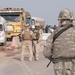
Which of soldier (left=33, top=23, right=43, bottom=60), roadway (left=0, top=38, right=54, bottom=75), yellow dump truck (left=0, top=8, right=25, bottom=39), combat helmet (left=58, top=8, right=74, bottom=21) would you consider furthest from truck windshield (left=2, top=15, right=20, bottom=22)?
combat helmet (left=58, top=8, right=74, bottom=21)

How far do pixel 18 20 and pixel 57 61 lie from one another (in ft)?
105

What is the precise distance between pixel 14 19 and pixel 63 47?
106 ft

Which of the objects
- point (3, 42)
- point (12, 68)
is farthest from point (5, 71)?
point (3, 42)

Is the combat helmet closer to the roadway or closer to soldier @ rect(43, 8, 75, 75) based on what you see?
soldier @ rect(43, 8, 75, 75)

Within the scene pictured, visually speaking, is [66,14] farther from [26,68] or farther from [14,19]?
[14,19]

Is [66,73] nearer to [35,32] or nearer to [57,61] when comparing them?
[57,61]

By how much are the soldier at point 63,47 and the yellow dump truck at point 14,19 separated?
31.1 m

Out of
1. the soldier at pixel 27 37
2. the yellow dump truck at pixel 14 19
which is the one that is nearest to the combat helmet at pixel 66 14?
the soldier at pixel 27 37

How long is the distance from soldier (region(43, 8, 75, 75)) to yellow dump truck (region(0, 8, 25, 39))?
31.1 meters

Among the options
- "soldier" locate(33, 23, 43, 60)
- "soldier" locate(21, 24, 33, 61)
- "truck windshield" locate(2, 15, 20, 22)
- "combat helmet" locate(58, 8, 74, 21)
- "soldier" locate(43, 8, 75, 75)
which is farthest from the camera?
"truck windshield" locate(2, 15, 20, 22)

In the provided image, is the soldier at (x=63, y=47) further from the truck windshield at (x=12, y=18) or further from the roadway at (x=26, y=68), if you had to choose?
the truck windshield at (x=12, y=18)

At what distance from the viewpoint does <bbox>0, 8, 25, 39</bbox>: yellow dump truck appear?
125ft

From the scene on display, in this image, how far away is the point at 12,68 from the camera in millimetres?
16141

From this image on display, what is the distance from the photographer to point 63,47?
21.5 ft
